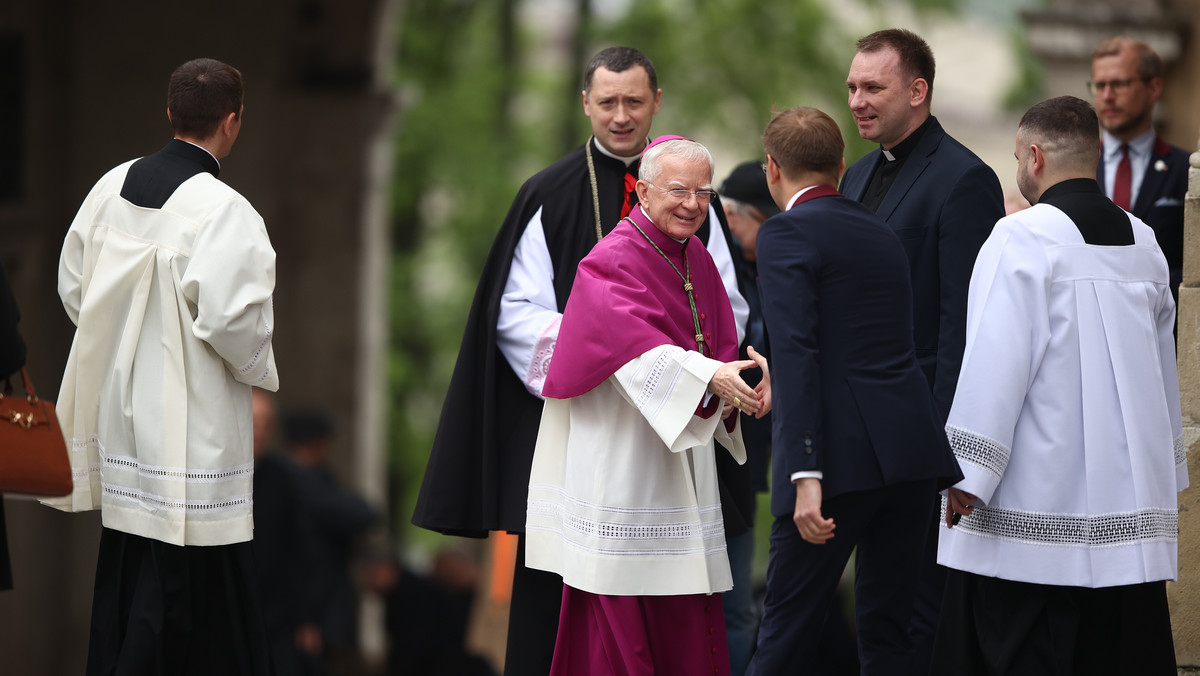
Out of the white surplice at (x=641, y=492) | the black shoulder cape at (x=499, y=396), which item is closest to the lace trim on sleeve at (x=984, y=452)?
the white surplice at (x=641, y=492)

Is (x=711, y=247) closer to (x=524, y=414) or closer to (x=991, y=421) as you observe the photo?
(x=524, y=414)

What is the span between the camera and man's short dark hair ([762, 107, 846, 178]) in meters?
4.26

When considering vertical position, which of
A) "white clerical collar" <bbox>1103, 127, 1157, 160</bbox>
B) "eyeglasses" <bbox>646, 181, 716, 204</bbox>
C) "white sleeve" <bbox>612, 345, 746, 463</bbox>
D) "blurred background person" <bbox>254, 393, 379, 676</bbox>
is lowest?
"blurred background person" <bbox>254, 393, 379, 676</bbox>

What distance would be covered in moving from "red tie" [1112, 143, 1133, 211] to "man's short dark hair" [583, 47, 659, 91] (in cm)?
220

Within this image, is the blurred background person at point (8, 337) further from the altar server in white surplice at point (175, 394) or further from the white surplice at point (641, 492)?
the white surplice at point (641, 492)

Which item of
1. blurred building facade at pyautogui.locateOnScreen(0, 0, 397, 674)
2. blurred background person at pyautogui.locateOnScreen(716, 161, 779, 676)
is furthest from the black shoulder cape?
blurred building facade at pyautogui.locateOnScreen(0, 0, 397, 674)

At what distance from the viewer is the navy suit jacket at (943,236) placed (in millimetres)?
4750

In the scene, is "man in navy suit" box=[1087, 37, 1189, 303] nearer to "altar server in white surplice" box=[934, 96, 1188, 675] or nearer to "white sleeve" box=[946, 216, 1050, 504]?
"altar server in white surplice" box=[934, 96, 1188, 675]

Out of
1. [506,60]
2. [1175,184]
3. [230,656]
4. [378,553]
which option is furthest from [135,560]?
[506,60]

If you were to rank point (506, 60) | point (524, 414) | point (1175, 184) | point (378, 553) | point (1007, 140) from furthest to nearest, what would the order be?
point (1007, 140) < point (506, 60) < point (378, 553) < point (1175, 184) < point (524, 414)

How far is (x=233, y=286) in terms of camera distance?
458cm

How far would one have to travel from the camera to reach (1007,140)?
75.3ft

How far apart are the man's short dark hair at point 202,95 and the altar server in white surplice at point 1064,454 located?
2438mm

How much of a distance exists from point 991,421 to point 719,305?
91 cm
